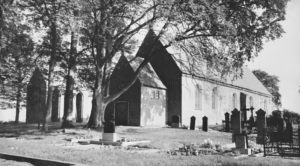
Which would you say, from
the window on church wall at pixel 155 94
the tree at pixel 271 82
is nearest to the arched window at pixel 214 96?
the window on church wall at pixel 155 94

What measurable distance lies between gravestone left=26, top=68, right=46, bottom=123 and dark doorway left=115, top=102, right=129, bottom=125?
326 inches

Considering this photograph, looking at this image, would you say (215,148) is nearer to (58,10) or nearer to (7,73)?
(58,10)

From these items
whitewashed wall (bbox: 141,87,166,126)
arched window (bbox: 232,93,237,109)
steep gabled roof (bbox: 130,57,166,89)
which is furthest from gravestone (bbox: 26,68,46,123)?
arched window (bbox: 232,93,237,109)

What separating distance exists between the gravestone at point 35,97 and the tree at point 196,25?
1174 cm

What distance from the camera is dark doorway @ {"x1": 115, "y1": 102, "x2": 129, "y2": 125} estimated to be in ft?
101

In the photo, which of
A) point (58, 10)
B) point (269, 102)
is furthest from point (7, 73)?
point (269, 102)

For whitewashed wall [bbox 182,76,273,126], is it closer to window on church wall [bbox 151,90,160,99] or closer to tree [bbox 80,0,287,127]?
window on church wall [bbox 151,90,160,99]

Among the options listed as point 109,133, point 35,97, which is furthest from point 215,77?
point 109,133

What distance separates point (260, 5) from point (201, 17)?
5508 mm

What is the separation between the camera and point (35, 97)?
34625 millimetres

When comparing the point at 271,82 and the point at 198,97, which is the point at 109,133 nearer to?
the point at 198,97

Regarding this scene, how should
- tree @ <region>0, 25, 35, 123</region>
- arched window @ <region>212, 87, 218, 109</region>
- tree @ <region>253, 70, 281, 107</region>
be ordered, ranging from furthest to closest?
tree @ <region>253, 70, 281, 107</region> < arched window @ <region>212, 87, 218, 109</region> < tree @ <region>0, 25, 35, 123</region>

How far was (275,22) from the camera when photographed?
2336 cm

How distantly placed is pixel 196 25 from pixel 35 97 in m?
20.0
